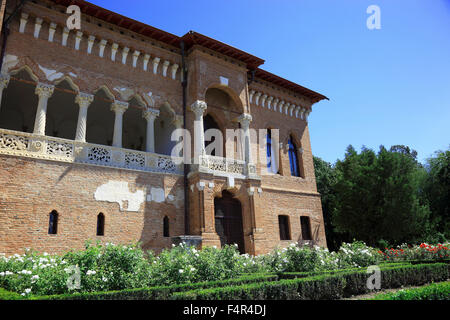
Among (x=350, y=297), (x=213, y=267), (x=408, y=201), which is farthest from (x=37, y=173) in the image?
(x=408, y=201)

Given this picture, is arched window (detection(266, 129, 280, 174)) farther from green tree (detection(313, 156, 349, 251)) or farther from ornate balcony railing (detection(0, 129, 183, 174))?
green tree (detection(313, 156, 349, 251))

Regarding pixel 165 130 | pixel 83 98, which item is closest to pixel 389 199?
pixel 165 130

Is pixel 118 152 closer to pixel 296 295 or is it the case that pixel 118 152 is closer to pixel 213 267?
pixel 213 267

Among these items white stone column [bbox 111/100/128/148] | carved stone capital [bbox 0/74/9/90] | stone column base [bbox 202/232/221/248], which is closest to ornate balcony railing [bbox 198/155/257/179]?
stone column base [bbox 202/232/221/248]

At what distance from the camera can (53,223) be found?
10531 mm

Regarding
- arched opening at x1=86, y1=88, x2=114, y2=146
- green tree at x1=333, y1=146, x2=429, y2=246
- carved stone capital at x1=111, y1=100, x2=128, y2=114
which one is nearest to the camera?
carved stone capital at x1=111, y1=100, x2=128, y2=114

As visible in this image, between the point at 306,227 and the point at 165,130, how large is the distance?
9.27 m

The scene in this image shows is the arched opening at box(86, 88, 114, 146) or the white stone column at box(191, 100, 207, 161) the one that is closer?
the white stone column at box(191, 100, 207, 161)

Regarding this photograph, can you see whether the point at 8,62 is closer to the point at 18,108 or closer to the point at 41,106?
the point at 41,106

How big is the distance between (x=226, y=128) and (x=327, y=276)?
9.72 m

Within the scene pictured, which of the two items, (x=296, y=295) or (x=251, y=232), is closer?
(x=296, y=295)

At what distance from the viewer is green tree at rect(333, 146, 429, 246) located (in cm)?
1981

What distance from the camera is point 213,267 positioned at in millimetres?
8023

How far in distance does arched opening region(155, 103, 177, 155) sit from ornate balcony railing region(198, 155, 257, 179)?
82.5 inches
